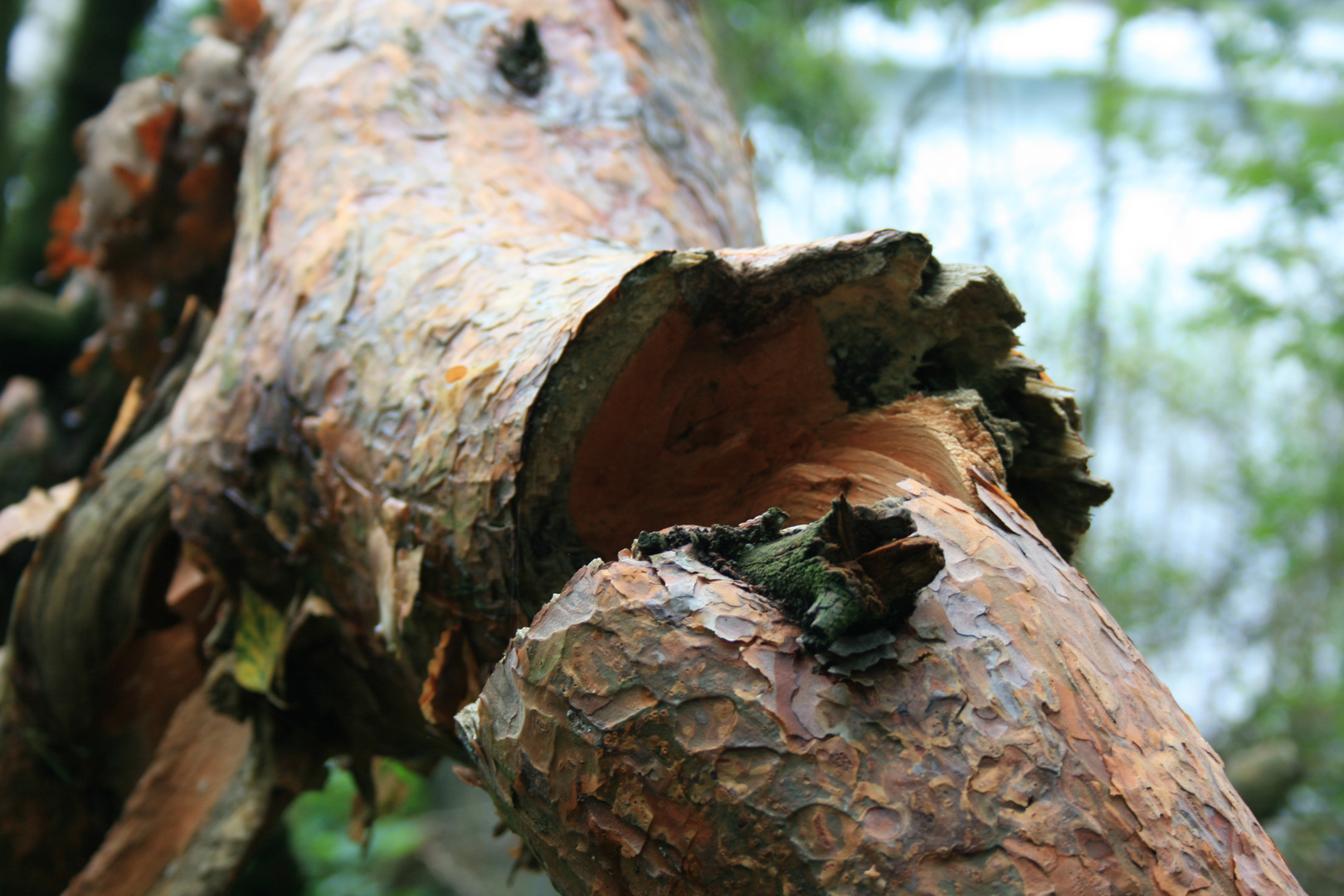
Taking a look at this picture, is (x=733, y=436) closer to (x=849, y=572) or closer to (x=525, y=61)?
(x=849, y=572)

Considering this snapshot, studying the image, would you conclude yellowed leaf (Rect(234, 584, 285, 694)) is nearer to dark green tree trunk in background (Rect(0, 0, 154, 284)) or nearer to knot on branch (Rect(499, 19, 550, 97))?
knot on branch (Rect(499, 19, 550, 97))

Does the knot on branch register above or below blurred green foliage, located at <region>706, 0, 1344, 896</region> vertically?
above

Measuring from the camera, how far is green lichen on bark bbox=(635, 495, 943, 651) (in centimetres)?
57

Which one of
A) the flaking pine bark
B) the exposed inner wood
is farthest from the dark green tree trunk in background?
the exposed inner wood

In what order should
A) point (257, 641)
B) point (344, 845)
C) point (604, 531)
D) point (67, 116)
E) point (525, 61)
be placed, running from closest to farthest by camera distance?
point (604, 531) → point (257, 641) → point (525, 61) → point (67, 116) → point (344, 845)

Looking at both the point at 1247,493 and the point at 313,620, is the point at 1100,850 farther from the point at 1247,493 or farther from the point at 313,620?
the point at 1247,493

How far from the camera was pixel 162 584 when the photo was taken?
186cm

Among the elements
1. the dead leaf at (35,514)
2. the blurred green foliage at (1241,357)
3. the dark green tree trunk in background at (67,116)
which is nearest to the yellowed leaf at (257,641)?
the dead leaf at (35,514)

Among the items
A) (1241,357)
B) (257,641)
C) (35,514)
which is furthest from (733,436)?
(1241,357)

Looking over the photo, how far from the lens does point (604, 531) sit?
2.97ft

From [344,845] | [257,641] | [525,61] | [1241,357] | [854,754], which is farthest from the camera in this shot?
[1241,357]

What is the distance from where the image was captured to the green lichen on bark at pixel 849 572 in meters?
0.57

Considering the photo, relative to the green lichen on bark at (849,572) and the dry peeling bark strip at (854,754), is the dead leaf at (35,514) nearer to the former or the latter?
the dry peeling bark strip at (854,754)

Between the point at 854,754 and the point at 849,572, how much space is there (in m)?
0.11
